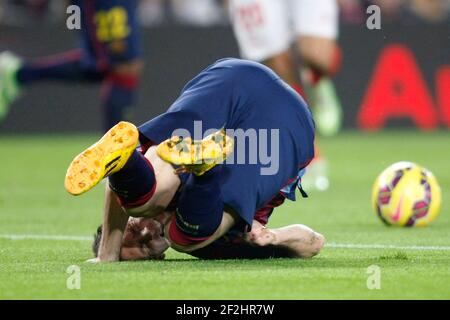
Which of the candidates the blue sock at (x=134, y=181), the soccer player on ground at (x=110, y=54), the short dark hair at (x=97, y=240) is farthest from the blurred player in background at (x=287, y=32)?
the blue sock at (x=134, y=181)

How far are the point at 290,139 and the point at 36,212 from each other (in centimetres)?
334

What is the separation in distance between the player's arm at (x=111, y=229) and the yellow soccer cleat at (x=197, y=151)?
59 centimetres

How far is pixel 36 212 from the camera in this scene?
27.9ft

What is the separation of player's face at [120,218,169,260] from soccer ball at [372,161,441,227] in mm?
2143

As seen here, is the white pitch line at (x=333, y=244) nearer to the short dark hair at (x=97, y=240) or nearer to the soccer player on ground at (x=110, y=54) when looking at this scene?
the short dark hair at (x=97, y=240)

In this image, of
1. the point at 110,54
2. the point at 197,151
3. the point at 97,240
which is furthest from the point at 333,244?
the point at 110,54

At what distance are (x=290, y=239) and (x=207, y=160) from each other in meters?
0.98

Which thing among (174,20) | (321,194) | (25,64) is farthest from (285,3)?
(174,20)

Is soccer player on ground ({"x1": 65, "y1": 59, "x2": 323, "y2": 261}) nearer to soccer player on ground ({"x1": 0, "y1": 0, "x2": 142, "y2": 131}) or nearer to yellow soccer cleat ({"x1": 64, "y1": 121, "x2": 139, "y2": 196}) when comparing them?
yellow soccer cleat ({"x1": 64, "y1": 121, "x2": 139, "y2": 196})

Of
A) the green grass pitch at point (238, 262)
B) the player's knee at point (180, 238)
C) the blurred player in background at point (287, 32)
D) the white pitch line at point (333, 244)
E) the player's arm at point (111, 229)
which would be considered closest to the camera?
the green grass pitch at point (238, 262)

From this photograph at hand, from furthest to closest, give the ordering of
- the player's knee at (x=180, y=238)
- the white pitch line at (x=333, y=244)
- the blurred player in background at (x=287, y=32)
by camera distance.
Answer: the blurred player in background at (x=287, y=32)
the white pitch line at (x=333, y=244)
the player's knee at (x=180, y=238)

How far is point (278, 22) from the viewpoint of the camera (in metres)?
9.84

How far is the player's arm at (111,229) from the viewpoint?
5418 millimetres

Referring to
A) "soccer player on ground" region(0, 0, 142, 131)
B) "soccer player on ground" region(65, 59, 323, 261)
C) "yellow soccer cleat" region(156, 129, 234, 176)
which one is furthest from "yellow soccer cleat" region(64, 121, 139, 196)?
"soccer player on ground" region(0, 0, 142, 131)
